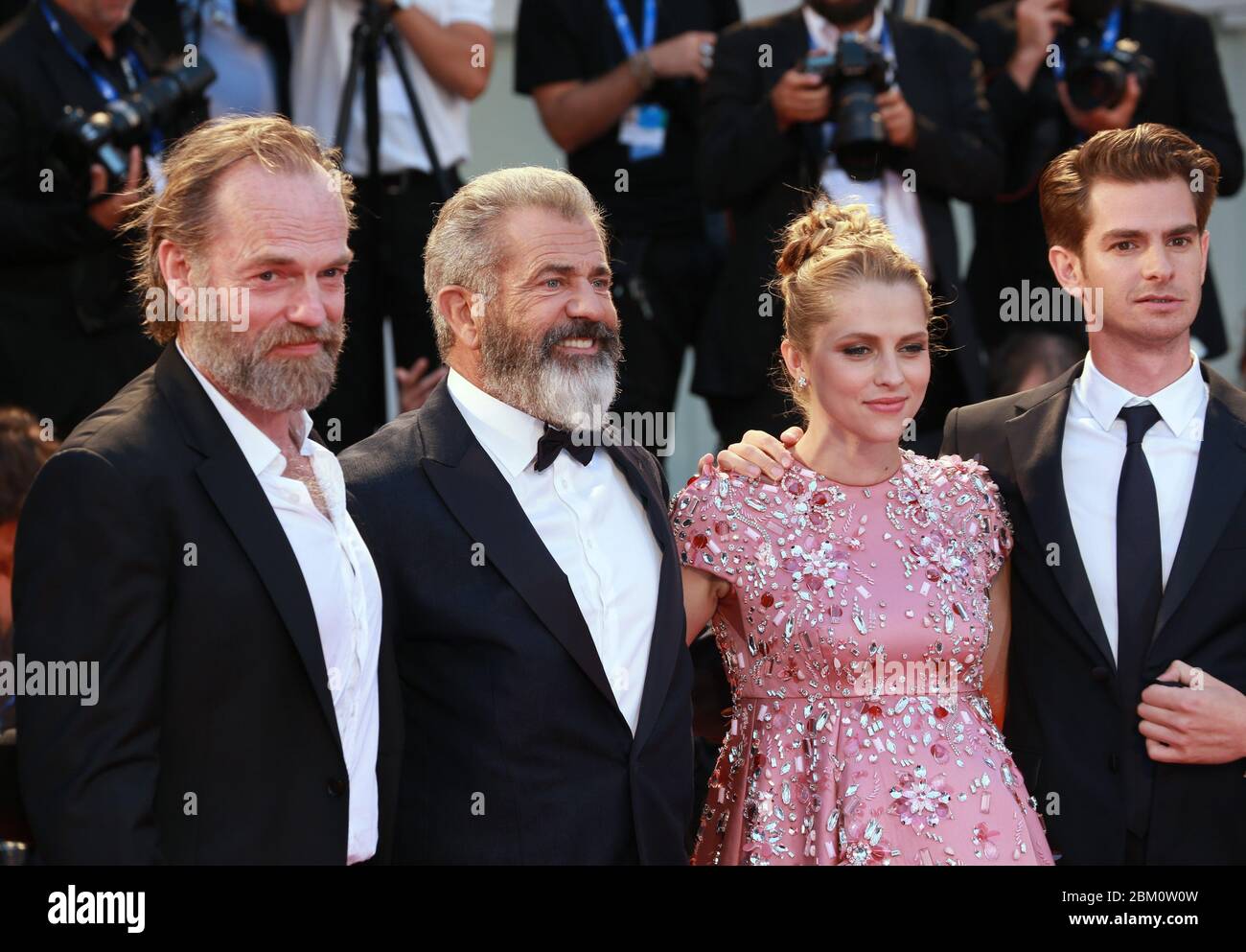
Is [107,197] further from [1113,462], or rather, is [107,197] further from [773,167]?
[1113,462]

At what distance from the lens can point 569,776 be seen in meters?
2.76

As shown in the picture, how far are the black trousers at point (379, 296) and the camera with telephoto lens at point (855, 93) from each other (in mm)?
1018

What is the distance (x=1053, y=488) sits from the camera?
3.18m

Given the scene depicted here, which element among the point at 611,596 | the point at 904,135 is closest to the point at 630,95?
the point at 904,135

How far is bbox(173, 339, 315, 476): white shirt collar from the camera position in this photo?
2.51m

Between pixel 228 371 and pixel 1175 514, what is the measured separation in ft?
5.54

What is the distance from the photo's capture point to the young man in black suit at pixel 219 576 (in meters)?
2.26

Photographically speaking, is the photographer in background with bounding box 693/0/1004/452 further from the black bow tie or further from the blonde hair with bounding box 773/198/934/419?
the black bow tie

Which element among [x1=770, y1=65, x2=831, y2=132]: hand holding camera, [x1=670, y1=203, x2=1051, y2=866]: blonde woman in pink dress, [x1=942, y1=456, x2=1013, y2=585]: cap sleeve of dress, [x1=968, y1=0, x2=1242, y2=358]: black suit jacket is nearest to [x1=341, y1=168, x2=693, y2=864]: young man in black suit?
[x1=670, y1=203, x2=1051, y2=866]: blonde woman in pink dress

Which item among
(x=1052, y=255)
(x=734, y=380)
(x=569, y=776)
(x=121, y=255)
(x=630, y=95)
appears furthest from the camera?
(x=630, y=95)

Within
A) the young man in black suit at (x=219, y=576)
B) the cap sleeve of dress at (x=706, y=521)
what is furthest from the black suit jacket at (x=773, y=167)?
the young man in black suit at (x=219, y=576)

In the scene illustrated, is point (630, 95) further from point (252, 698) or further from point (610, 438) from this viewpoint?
point (252, 698)

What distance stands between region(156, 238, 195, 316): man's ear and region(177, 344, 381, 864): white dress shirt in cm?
7

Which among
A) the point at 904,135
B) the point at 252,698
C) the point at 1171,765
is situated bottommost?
the point at 1171,765
